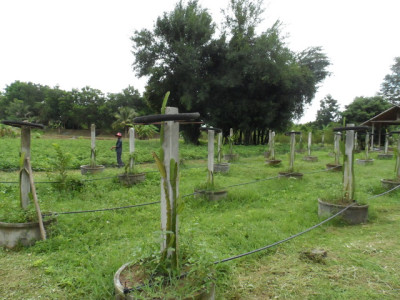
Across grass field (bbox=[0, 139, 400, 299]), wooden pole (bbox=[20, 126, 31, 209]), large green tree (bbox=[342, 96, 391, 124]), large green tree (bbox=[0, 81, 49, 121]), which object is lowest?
grass field (bbox=[0, 139, 400, 299])

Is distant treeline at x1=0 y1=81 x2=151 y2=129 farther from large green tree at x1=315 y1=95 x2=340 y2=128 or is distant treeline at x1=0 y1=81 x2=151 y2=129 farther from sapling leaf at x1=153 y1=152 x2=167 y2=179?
sapling leaf at x1=153 y1=152 x2=167 y2=179

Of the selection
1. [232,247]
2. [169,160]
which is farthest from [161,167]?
[232,247]

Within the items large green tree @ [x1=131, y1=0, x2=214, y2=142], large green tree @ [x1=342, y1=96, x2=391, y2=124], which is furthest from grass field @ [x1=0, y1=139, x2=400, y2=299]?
large green tree @ [x1=342, y1=96, x2=391, y2=124]

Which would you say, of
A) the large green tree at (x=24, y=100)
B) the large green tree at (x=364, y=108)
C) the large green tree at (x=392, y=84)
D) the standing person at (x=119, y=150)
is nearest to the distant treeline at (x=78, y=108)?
the large green tree at (x=24, y=100)

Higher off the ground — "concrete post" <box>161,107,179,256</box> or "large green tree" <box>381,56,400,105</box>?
"large green tree" <box>381,56,400,105</box>

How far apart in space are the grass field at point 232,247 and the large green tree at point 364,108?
21.9 metres

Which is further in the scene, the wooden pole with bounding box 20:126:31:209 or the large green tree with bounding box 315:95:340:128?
the large green tree with bounding box 315:95:340:128

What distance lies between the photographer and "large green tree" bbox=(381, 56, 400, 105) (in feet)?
130

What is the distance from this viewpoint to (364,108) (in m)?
25.4

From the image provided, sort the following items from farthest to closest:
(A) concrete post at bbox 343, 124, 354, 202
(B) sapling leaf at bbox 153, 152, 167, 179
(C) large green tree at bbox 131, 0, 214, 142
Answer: (C) large green tree at bbox 131, 0, 214, 142 < (A) concrete post at bbox 343, 124, 354, 202 < (B) sapling leaf at bbox 153, 152, 167, 179

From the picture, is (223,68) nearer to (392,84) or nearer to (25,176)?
(25,176)

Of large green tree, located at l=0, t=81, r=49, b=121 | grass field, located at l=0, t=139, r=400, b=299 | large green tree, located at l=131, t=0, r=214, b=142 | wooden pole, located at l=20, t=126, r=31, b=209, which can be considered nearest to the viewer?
grass field, located at l=0, t=139, r=400, b=299

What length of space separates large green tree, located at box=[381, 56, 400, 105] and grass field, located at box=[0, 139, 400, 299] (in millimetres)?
41927

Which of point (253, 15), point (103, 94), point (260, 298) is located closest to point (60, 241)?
point (260, 298)
